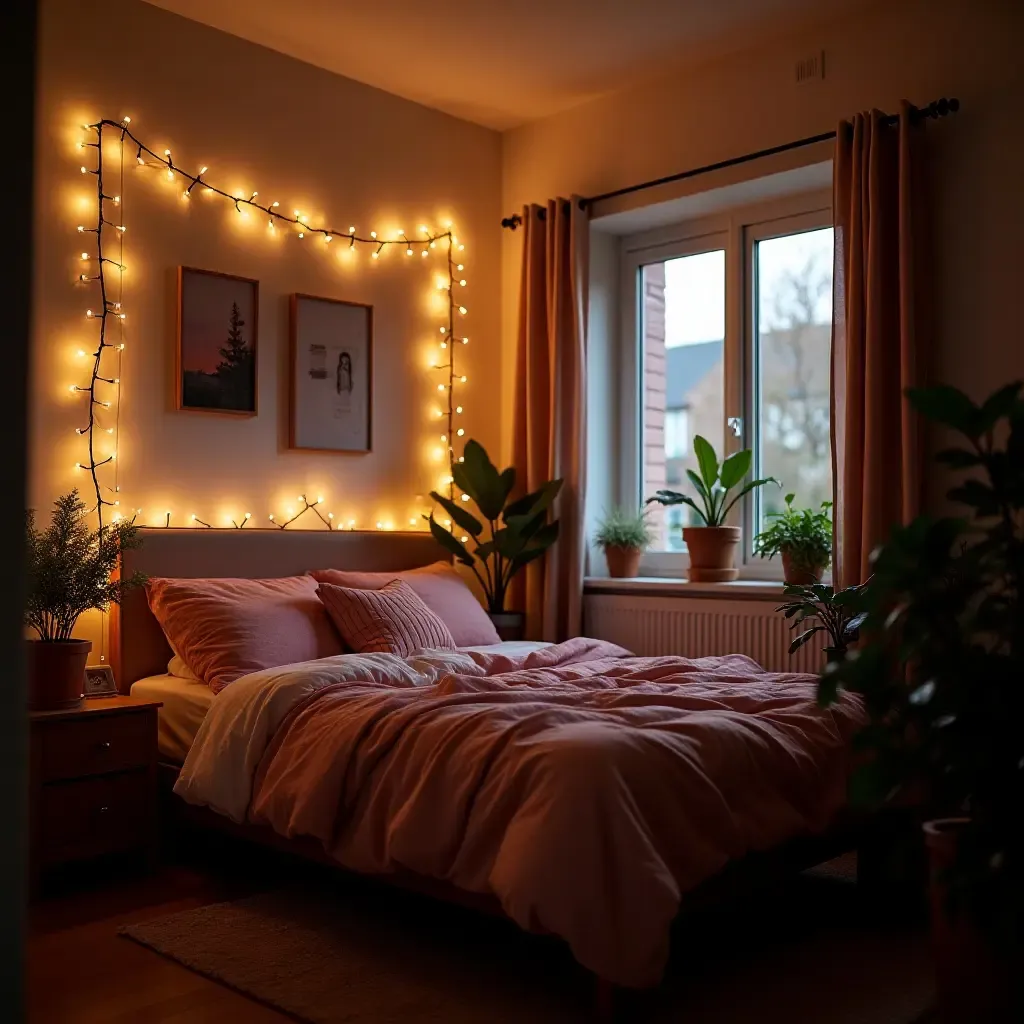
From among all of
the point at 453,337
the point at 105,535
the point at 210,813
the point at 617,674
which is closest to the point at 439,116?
the point at 453,337

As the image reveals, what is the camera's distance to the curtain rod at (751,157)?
377 cm

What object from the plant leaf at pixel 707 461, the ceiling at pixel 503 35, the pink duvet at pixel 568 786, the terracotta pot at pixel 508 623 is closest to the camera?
the pink duvet at pixel 568 786

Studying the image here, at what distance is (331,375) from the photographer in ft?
15.0

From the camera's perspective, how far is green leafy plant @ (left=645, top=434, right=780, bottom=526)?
451cm

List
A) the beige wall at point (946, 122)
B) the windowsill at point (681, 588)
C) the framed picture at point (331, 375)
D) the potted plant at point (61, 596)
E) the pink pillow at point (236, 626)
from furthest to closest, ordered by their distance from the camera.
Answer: the framed picture at point (331, 375)
the windowsill at point (681, 588)
the beige wall at point (946, 122)
the pink pillow at point (236, 626)
the potted plant at point (61, 596)

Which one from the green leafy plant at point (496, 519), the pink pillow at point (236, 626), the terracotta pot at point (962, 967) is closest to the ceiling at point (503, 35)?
the green leafy plant at point (496, 519)

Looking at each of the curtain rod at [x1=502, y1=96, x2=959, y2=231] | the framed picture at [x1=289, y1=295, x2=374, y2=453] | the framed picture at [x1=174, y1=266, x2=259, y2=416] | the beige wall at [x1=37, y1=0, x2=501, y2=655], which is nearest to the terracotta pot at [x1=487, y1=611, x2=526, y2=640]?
the beige wall at [x1=37, y1=0, x2=501, y2=655]

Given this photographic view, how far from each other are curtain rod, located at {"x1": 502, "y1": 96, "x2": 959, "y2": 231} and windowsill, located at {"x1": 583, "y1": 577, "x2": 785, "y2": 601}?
5.51 feet

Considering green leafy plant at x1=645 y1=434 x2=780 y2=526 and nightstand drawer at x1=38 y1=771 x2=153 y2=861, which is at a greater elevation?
green leafy plant at x1=645 y1=434 x2=780 y2=526

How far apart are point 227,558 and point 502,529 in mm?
1271

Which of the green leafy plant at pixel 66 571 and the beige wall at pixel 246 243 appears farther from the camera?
the beige wall at pixel 246 243

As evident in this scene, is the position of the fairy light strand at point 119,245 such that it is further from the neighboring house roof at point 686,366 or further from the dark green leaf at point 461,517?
the neighboring house roof at point 686,366

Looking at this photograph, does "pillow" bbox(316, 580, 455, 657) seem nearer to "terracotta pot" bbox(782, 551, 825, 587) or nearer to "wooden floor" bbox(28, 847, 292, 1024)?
"wooden floor" bbox(28, 847, 292, 1024)

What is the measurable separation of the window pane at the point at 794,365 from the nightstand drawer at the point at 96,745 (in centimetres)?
268
